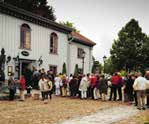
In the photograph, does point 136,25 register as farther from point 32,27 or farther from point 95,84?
point 95,84

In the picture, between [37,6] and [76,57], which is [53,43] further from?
[37,6]

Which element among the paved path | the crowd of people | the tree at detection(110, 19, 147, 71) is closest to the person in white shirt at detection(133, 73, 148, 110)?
the crowd of people

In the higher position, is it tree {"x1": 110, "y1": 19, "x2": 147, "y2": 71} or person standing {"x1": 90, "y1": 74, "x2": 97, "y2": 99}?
tree {"x1": 110, "y1": 19, "x2": 147, "y2": 71}

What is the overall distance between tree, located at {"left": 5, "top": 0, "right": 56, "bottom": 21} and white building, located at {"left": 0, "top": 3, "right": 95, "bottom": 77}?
7823 millimetres

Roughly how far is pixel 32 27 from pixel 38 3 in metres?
14.1

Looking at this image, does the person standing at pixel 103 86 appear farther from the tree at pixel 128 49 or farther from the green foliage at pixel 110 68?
the green foliage at pixel 110 68

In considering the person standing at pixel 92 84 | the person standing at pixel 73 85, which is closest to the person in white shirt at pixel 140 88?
the person standing at pixel 92 84

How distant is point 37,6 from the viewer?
1676 inches

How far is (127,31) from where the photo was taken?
59.2m

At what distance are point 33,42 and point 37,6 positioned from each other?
45.5ft

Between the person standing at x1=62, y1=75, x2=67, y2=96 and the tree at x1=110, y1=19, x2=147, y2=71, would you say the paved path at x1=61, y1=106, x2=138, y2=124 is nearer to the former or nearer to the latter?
the person standing at x1=62, y1=75, x2=67, y2=96

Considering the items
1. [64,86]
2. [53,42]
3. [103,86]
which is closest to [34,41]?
[53,42]

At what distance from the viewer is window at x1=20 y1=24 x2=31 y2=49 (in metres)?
28.4

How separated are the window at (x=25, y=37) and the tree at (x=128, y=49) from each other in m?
28.4
